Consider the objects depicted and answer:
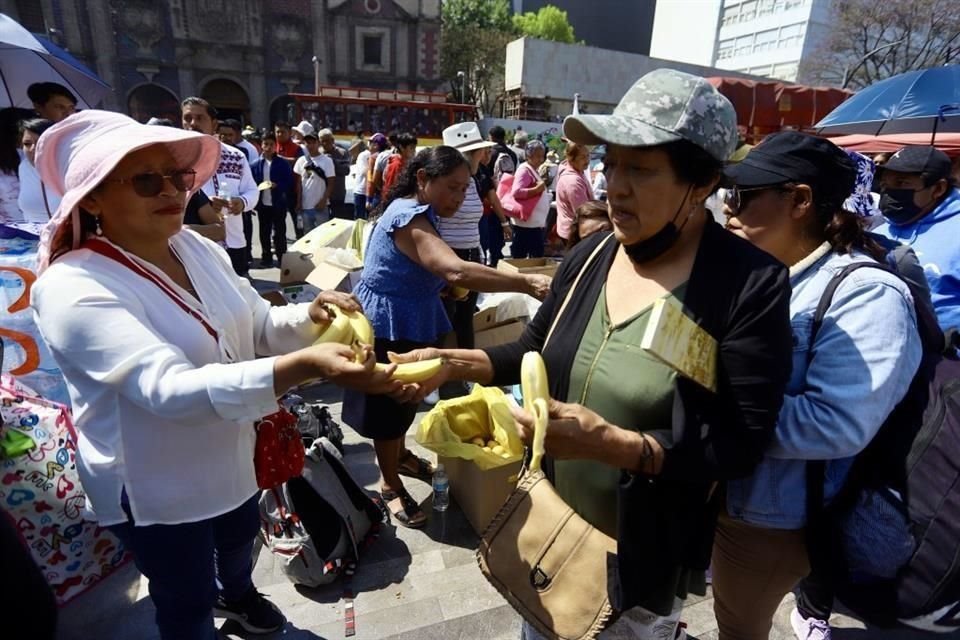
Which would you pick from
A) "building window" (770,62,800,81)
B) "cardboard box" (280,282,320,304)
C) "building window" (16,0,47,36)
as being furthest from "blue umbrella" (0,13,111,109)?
"building window" (770,62,800,81)

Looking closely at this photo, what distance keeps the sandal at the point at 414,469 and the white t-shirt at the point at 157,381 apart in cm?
184

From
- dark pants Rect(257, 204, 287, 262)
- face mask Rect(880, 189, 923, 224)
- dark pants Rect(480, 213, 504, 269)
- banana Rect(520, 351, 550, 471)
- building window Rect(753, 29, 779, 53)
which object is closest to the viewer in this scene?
banana Rect(520, 351, 550, 471)

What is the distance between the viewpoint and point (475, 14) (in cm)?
4509

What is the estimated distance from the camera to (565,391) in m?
1.52

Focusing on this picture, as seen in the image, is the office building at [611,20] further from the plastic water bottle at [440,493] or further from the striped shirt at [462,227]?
the plastic water bottle at [440,493]

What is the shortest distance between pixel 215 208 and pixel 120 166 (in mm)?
3547

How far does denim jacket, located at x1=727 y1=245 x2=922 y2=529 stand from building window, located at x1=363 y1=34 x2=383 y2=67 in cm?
3893

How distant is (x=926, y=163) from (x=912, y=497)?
3.16 meters

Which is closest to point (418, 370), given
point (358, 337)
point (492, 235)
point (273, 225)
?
point (358, 337)

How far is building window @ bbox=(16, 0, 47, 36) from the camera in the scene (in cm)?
2836

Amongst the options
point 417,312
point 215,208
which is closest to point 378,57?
point 215,208

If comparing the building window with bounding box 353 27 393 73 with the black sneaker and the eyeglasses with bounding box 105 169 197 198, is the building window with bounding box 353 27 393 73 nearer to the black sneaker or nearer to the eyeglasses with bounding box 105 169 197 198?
the eyeglasses with bounding box 105 169 197 198

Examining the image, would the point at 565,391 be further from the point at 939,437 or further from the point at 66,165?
the point at 66,165

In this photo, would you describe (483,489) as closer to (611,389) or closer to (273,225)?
(611,389)
